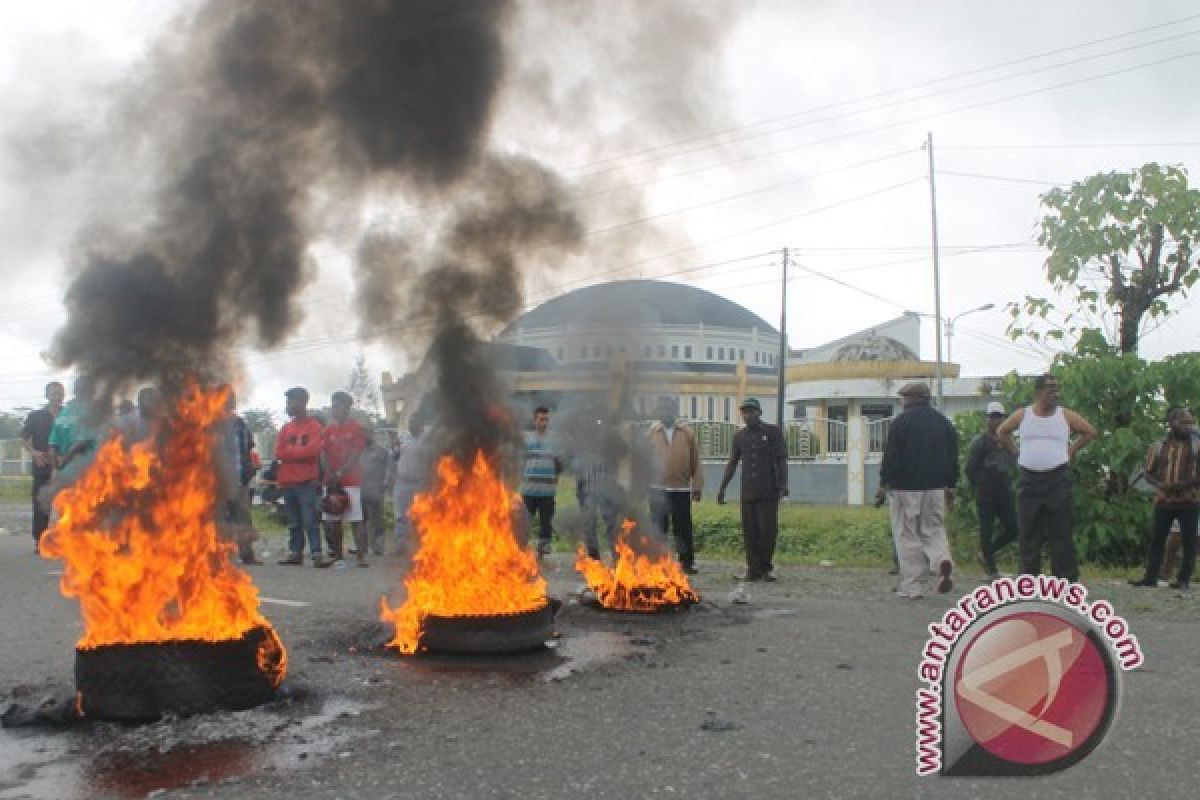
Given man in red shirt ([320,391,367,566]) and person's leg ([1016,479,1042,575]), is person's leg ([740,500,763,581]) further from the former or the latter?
man in red shirt ([320,391,367,566])

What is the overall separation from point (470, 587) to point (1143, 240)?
13.1m

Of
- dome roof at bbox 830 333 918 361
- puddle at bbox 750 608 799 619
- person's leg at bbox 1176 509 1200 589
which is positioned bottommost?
puddle at bbox 750 608 799 619

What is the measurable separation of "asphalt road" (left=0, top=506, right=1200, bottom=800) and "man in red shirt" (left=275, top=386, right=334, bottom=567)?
331 centimetres

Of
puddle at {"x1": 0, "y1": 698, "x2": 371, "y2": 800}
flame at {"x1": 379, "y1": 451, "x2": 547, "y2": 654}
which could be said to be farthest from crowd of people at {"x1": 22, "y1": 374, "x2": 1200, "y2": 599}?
puddle at {"x1": 0, "y1": 698, "x2": 371, "y2": 800}

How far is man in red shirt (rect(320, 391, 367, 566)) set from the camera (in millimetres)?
10953

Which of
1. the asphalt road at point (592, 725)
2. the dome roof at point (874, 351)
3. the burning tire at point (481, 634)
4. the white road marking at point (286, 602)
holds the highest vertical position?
the dome roof at point (874, 351)

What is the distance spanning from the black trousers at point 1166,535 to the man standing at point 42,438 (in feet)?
35.7

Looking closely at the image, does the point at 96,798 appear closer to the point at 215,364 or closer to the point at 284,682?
the point at 284,682

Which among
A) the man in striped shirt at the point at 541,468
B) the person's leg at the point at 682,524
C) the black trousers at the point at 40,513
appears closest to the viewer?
the person's leg at the point at 682,524

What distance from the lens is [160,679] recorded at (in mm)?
4715

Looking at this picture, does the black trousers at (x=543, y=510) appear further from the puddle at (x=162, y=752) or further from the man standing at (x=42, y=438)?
the puddle at (x=162, y=752)

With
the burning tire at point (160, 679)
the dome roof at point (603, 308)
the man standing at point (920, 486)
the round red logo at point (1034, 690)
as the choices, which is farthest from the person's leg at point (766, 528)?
the burning tire at point (160, 679)

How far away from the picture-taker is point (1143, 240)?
606 inches

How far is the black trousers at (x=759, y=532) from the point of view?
32.4 feet
